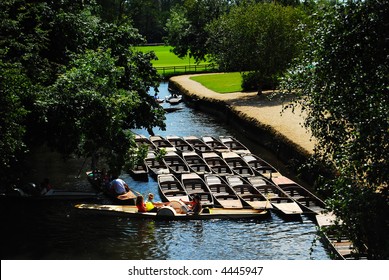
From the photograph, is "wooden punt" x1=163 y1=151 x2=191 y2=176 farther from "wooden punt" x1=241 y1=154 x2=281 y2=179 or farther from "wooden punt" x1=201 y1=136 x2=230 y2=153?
"wooden punt" x1=241 y1=154 x2=281 y2=179

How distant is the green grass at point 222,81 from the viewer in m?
65.1

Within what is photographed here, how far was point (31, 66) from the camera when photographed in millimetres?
30078

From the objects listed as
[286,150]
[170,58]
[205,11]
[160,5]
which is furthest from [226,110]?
[160,5]

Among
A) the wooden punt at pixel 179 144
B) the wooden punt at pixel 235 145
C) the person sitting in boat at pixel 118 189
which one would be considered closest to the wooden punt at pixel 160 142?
the wooden punt at pixel 179 144

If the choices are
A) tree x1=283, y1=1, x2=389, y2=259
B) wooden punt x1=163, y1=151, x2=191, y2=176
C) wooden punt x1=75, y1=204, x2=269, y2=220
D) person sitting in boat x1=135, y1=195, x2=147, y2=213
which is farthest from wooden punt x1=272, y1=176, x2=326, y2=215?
tree x1=283, y1=1, x2=389, y2=259

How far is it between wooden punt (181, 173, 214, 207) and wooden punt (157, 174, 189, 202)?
30 centimetres

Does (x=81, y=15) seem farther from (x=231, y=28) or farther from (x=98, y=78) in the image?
(x=231, y=28)

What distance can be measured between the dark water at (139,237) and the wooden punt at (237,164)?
7598mm

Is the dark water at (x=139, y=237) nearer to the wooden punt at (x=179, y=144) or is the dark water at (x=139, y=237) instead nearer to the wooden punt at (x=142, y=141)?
the wooden punt at (x=142, y=141)

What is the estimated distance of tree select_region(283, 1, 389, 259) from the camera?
15445 mm

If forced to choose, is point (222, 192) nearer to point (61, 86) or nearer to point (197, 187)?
point (197, 187)

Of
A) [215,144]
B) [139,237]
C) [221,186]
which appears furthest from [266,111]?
[139,237]

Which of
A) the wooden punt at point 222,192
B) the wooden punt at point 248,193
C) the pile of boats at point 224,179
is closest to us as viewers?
the wooden punt at point 248,193

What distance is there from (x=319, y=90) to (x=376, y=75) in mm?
1897
